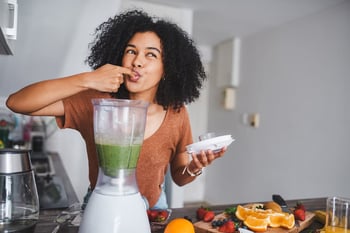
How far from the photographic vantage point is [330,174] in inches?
67.1

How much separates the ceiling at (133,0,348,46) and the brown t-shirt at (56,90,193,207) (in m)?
0.79

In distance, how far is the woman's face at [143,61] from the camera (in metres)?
0.77

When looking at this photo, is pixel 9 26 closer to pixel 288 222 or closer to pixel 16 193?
pixel 16 193

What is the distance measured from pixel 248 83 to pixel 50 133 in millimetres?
1519

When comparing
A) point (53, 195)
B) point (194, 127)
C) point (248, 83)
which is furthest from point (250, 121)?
point (53, 195)

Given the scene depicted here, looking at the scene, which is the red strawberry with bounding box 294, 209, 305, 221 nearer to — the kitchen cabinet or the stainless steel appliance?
the stainless steel appliance

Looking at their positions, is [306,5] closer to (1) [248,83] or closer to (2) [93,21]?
(1) [248,83]

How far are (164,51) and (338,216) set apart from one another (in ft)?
2.02

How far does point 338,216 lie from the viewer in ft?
2.54

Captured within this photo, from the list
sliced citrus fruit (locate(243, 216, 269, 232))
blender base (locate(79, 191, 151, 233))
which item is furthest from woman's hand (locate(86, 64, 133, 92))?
sliced citrus fruit (locate(243, 216, 269, 232))

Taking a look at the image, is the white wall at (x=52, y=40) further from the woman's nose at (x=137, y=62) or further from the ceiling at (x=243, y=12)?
the ceiling at (x=243, y=12)

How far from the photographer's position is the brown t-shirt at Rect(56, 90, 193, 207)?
0.77 metres

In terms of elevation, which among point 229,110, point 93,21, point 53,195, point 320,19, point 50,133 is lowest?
point 53,195

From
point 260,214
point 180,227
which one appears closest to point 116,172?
A: point 180,227
